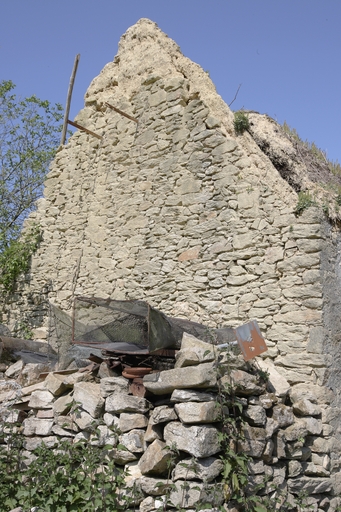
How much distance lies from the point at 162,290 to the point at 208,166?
5.97ft

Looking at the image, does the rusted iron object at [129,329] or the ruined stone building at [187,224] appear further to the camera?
the ruined stone building at [187,224]

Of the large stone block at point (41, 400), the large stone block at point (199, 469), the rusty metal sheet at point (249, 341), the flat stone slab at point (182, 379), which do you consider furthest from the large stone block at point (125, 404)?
the rusty metal sheet at point (249, 341)

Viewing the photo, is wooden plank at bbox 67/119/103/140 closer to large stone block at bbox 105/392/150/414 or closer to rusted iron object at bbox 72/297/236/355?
rusted iron object at bbox 72/297/236/355

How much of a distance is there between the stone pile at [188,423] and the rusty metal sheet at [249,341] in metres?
0.12

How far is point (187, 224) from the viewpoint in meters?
7.08

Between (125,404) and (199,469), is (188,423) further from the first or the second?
(125,404)

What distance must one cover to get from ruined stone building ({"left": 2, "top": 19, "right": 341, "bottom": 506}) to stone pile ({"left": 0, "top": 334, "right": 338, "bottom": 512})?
343 mm

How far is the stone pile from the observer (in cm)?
422

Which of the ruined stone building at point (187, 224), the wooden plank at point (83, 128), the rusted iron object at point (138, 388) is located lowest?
the rusted iron object at point (138, 388)

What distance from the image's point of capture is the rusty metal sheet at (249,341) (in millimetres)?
4969

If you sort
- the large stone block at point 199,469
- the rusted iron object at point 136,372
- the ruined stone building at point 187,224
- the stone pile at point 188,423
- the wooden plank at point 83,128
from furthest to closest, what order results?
the wooden plank at point 83,128 → the ruined stone building at point 187,224 → the rusted iron object at point 136,372 → the stone pile at point 188,423 → the large stone block at point 199,469

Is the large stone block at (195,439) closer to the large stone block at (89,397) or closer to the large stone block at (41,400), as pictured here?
the large stone block at (89,397)

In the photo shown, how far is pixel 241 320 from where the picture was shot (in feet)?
20.4

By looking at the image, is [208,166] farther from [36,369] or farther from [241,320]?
[36,369]
